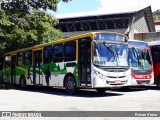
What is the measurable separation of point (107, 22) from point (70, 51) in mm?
26801

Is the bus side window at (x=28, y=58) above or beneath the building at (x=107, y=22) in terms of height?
beneath

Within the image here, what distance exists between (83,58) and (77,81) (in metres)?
1.08

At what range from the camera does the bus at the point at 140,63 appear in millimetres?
15758

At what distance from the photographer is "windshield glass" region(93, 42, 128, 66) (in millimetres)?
13242

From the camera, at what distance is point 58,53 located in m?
15.9

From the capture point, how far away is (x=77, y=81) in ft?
46.1

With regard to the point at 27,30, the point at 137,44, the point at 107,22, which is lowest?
the point at 137,44

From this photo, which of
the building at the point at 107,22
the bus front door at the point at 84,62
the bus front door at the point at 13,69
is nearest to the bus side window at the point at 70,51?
the bus front door at the point at 84,62

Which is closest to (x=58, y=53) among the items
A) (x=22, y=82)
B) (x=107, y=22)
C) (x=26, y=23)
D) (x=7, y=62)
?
(x=22, y=82)

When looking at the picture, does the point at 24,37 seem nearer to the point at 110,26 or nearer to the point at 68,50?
the point at 68,50

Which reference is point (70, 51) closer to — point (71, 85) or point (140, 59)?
point (71, 85)

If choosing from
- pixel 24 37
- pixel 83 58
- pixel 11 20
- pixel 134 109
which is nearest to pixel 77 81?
pixel 83 58

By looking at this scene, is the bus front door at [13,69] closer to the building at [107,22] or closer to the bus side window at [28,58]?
the bus side window at [28,58]

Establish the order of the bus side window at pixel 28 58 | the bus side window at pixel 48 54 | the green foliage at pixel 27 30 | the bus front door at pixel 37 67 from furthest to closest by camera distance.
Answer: the green foliage at pixel 27 30
the bus side window at pixel 28 58
the bus front door at pixel 37 67
the bus side window at pixel 48 54
